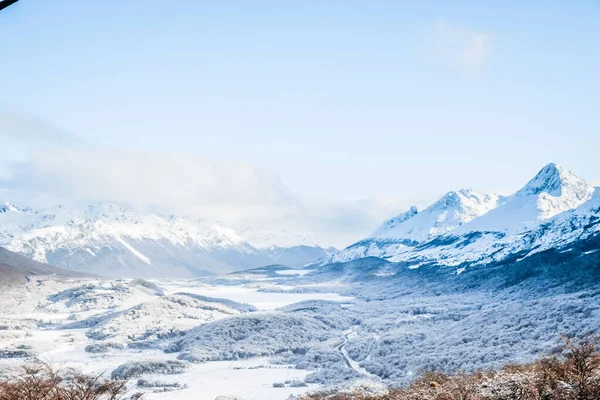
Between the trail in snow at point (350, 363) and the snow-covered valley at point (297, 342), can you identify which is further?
the trail in snow at point (350, 363)

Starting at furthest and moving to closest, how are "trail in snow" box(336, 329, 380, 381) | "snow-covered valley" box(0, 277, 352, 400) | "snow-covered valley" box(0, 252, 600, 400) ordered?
1. "trail in snow" box(336, 329, 380, 381)
2. "snow-covered valley" box(0, 252, 600, 400)
3. "snow-covered valley" box(0, 277, 352, 400)

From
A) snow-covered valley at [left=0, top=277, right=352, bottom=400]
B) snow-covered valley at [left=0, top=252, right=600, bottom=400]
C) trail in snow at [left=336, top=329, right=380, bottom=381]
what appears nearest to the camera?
snow-covered valley at [left=0, top=277, right=352, bottom=400]

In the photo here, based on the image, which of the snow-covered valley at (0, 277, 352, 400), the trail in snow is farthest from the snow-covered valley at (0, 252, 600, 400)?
the trail in snow

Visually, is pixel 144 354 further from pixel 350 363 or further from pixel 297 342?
pixel 350 363

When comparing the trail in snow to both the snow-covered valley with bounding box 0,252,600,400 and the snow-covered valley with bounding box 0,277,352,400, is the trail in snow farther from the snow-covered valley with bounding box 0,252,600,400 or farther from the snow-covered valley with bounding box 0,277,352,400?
the snow-covered valley with bounding box 0,277,352,400

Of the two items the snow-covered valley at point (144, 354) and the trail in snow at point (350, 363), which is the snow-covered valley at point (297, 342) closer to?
the snow-covered valley at point (144, 354)

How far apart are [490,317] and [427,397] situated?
114663 millimetres

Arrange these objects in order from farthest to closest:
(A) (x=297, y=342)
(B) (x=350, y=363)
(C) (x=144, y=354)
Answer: (A) (x=297, y=342), (C) (x=144, y=354), (B) (x=350, y=363)

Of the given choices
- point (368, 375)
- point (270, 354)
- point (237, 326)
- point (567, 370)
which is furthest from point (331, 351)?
point (567, 370)

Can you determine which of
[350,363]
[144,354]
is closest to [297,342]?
[350,363]

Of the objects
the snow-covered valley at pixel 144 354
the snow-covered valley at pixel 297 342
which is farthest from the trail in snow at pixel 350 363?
the snow-covered valley at pixel 144 354

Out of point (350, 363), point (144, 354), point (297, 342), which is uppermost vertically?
point (144, 354)

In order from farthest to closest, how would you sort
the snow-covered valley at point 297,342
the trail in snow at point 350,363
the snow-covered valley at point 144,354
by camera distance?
the trail in snow at point 350,363 → the snow-covered valley at point 297,342 → the snow-covered valley at point 144,354

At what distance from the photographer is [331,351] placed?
429ft
